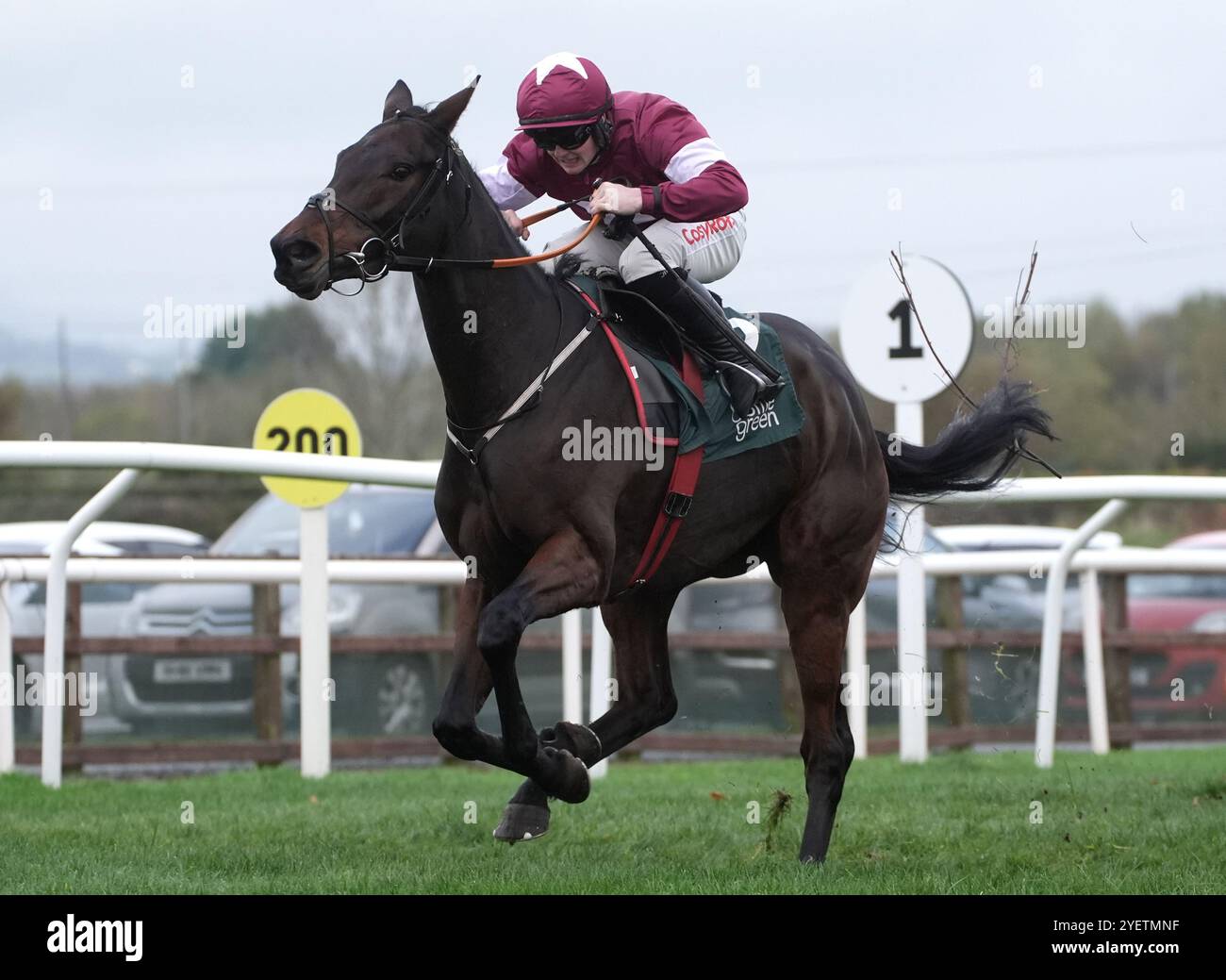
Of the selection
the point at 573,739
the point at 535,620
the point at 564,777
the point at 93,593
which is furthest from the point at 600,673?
the point at 93,593

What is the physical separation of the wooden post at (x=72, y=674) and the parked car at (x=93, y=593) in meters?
0.12

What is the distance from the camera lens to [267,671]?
9.15 m

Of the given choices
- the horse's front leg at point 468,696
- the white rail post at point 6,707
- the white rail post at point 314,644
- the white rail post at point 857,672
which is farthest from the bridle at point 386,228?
the white rail post at point 857,672

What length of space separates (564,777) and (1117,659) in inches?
246

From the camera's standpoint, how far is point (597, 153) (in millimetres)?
5227

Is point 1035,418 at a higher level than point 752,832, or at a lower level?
higher

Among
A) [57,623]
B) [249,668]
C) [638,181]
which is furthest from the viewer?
[249,668]

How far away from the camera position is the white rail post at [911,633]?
8.06 m

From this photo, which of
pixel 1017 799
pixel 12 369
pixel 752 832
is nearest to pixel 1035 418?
pixel 1017 799

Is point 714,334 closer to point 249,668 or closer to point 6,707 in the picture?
point 6,707

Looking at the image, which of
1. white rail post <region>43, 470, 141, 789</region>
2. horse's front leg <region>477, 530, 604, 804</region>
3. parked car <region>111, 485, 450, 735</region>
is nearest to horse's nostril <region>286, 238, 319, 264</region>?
horse's front leg <region>477, 530, 604, 804</region>

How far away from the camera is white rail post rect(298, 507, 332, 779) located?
776cm
